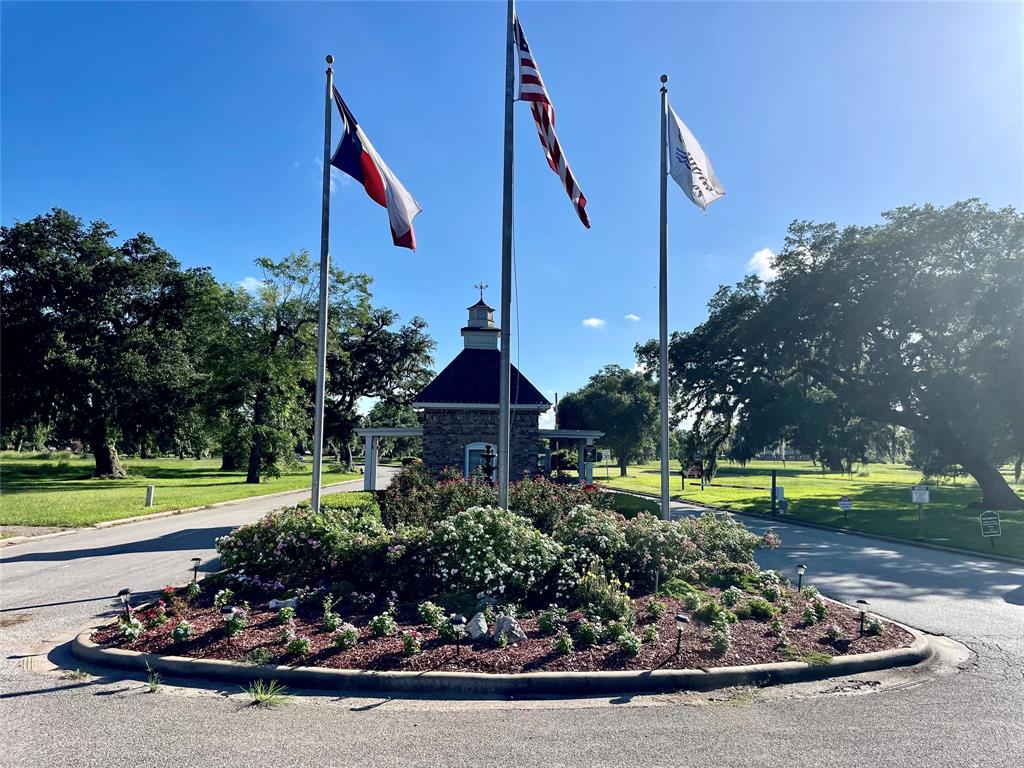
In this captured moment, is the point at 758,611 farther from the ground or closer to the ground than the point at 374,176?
closer to the ground

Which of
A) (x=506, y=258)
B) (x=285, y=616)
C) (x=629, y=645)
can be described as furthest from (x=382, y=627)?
(x=506, y=258)

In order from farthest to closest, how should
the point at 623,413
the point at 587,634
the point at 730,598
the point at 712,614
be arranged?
1. the point at 623,413
2. the point at 730,598
3. the point at 712,614
4. the point at 587,634

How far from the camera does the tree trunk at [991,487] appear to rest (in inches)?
1001

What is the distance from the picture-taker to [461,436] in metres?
22.0

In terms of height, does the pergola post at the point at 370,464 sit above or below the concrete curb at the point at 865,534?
above

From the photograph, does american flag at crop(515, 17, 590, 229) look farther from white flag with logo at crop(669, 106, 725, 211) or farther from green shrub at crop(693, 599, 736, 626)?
green shrub at crop(693, 599, 736, 626)

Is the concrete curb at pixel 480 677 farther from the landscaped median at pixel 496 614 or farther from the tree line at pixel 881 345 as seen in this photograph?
the tree line at pixel 881 345

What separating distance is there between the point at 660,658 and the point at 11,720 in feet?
17.8

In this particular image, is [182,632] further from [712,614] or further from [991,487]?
[991,487]

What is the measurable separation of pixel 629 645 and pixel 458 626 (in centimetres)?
188

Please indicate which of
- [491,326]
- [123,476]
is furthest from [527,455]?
[123,476]

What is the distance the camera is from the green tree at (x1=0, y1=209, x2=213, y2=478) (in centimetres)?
3041

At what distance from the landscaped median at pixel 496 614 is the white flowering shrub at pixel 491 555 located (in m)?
0.02

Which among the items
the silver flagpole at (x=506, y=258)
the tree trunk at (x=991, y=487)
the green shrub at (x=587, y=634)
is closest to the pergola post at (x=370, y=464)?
the silver flagpole at (x=506, y=258)
